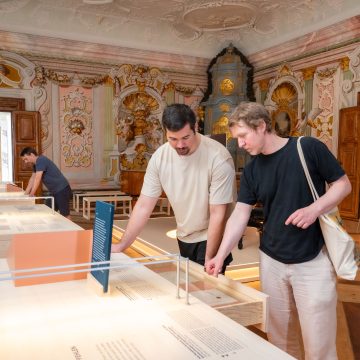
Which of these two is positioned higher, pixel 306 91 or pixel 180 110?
pixel 306 91

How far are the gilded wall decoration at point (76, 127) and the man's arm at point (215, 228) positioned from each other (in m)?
9.76

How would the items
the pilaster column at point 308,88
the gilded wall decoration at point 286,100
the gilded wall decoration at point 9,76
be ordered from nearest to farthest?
1. the pilaster column at point 308,88
2. the gilded wall decoration at point 9,76
3. the gilded wall decoration at point 286,100

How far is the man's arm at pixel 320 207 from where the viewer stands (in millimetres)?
1826

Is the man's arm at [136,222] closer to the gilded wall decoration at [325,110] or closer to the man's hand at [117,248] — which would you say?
the man's hand at [117,248]

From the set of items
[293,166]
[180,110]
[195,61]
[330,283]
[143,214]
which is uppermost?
[195,61]

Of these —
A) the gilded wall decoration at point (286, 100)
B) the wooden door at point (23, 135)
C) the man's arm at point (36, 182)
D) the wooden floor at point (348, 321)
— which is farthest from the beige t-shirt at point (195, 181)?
the wooden door at point (23, 135)

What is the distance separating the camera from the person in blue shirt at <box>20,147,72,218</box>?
244 inches

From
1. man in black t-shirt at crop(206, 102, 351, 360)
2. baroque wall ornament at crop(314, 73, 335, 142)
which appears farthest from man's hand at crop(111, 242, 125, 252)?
baroque wall ornament at crop(314, 73, 335, 142)

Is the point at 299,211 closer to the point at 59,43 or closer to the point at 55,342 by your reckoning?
the point at 55,342

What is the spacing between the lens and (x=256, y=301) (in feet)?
4.85

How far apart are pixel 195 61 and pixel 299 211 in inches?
460

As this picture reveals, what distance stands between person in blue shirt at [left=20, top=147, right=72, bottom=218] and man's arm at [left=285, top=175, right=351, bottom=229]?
4.84 metres

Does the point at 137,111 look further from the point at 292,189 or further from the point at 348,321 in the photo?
the point at 292,189

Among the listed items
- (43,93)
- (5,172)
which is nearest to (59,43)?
(43,93)
